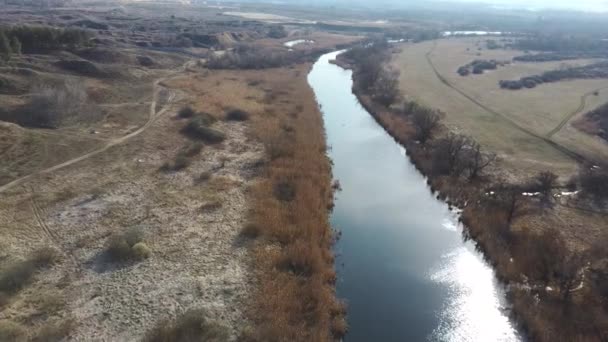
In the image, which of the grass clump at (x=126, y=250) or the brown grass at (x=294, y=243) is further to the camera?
the grass clump at (x=126, y=250)

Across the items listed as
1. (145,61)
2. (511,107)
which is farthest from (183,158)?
(511,107)

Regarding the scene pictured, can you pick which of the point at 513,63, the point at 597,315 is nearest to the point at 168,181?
the point at 597,315

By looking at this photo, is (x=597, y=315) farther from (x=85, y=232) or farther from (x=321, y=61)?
(x=321, y=61)

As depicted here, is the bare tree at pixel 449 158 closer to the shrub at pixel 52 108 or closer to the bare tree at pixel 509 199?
the bare tree at pixel 509 199

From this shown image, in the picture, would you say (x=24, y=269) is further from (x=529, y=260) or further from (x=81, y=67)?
(x=81, y=67)

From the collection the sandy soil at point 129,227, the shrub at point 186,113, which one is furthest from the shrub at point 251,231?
the shrub at point 186,113

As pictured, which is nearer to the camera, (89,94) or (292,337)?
(292,337)
